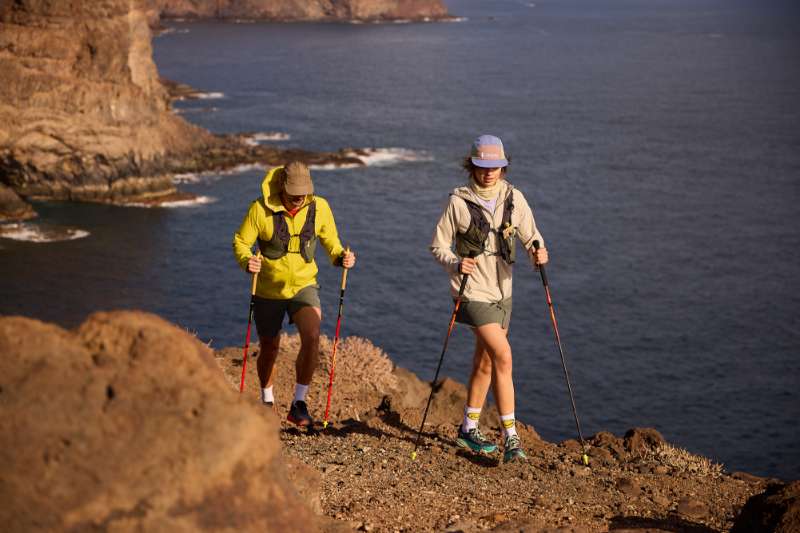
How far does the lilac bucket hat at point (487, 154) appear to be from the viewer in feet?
30.3

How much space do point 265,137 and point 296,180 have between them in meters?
62.5

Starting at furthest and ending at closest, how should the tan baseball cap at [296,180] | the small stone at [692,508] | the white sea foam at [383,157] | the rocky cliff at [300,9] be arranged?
the rocky cliff at [300,9], the white sea foam at [383,157], the tan baseball cap at [296,180], the small stone at [692,508]

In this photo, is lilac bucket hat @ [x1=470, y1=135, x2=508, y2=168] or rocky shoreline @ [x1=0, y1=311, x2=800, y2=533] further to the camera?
lilac bucket hat @ [x1=470, y1=135, x2=508, y2=168]

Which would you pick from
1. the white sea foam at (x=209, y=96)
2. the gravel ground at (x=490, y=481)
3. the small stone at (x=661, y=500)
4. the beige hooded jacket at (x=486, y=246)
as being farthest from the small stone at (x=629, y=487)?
the white sea foam at (x=209, y=96)

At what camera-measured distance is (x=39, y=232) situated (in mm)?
45000

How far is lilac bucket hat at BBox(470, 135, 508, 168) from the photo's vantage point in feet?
30.3

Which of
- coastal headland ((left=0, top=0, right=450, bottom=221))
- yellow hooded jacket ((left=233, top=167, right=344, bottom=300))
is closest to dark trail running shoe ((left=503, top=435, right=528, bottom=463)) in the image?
yellow hooded jacket ((left=233, top=167, right=344, bottom=300))

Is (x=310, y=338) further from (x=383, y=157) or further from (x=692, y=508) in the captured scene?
(x=383, y=157)

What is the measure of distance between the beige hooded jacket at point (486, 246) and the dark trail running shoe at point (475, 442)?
1370 mm

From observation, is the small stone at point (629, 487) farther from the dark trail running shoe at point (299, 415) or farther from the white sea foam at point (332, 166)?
the white sea foam at point (332, 166)

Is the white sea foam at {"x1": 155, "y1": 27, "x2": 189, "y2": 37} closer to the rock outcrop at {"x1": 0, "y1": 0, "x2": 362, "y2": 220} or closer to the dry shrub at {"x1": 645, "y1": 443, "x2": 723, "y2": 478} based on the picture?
the rock outcrop at {"x1": 0, "y1": 0, "x2": 362, "y2": 220}

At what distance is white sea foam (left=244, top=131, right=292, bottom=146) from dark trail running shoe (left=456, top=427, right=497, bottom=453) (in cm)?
5909

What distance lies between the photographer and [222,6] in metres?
162

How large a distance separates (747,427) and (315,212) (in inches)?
951
